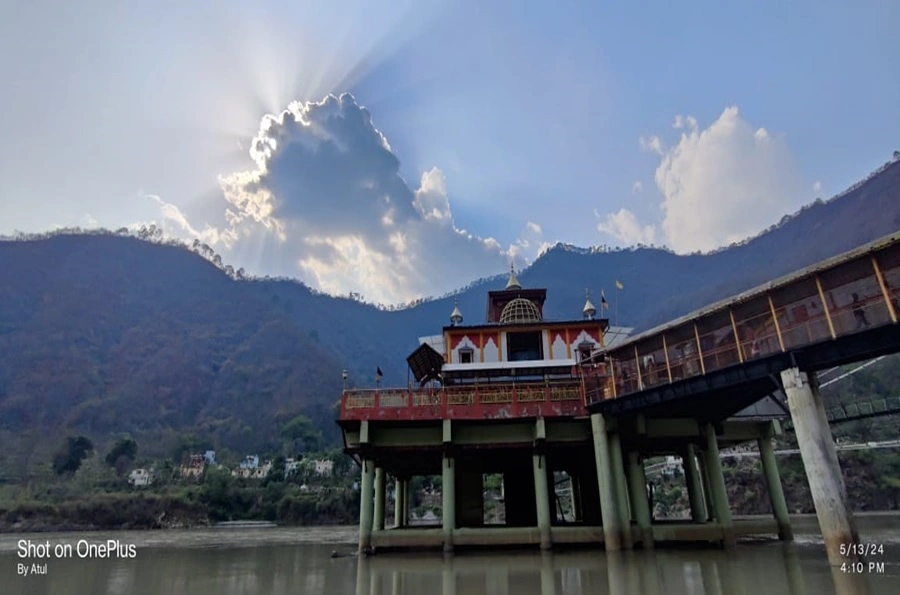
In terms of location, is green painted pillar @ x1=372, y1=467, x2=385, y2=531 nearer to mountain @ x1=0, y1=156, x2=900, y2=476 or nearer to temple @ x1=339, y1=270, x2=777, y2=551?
temple @ x1=339, y1=270, x2=777, y2=551

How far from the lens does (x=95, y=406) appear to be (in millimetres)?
152000

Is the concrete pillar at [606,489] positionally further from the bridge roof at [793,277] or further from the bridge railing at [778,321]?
the bridge roof at [793,277]

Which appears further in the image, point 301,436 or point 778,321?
point 301,436

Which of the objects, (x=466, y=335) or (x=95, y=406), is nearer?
(x=466, y=335)

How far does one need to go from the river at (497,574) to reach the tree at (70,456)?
95.8m

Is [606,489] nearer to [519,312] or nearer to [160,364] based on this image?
[519,312]

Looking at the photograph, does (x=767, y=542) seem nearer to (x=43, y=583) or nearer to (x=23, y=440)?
(x=43, y=583)

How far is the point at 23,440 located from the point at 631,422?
156 m

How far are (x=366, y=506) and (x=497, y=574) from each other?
8839 millimetres

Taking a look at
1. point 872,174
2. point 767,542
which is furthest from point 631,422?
point 872,174

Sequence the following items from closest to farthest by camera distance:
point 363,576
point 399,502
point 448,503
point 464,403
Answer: point 363,576 < point 448,503 < point 464,403 < point 399,502

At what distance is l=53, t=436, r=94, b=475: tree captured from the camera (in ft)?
331

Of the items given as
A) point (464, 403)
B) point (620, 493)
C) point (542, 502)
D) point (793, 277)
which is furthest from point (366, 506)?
point (793, 277)

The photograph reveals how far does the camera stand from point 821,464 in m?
14.2
